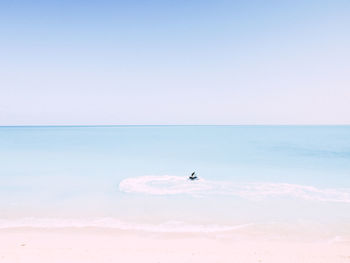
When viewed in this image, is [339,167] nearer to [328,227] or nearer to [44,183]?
[328,227]

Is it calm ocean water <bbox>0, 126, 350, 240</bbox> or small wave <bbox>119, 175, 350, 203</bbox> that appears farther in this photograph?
small wave <bbox>119, 175, 350, 203</bbox>

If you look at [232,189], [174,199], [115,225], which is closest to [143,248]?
[115,225]

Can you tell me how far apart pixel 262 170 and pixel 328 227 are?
14.5 m

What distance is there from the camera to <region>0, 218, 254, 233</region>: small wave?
9828 millimetres

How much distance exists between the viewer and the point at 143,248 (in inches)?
313

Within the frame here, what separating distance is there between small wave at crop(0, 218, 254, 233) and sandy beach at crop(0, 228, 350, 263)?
0.47 meters

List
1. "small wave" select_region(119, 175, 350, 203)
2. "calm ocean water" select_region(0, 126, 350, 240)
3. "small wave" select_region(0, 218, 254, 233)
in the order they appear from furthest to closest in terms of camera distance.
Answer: "small wave" select_region(119, 175, 350, 203), "calm ocean water" select_region(0, 126, 350, 240), "small wave" select_region(0, 218, 254, 233)

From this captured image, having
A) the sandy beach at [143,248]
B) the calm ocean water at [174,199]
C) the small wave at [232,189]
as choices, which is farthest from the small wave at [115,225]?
the small wave at [232,189]

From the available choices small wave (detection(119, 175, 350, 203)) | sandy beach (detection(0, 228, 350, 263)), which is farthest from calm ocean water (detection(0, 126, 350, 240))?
sandy beach (detection(0, 228, 350, 263))

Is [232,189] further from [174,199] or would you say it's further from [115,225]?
[115,225]

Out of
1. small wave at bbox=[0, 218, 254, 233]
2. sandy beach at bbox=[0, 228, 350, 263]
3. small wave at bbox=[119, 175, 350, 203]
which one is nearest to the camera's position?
sandy beach at bbox=[0, 228, 350, 263]

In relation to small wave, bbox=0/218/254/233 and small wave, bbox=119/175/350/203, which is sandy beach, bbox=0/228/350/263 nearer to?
small wave, bbox=0/218/254/233

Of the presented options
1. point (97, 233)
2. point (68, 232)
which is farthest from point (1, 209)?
point (97, 233)

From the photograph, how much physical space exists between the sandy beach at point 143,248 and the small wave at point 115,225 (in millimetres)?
471
